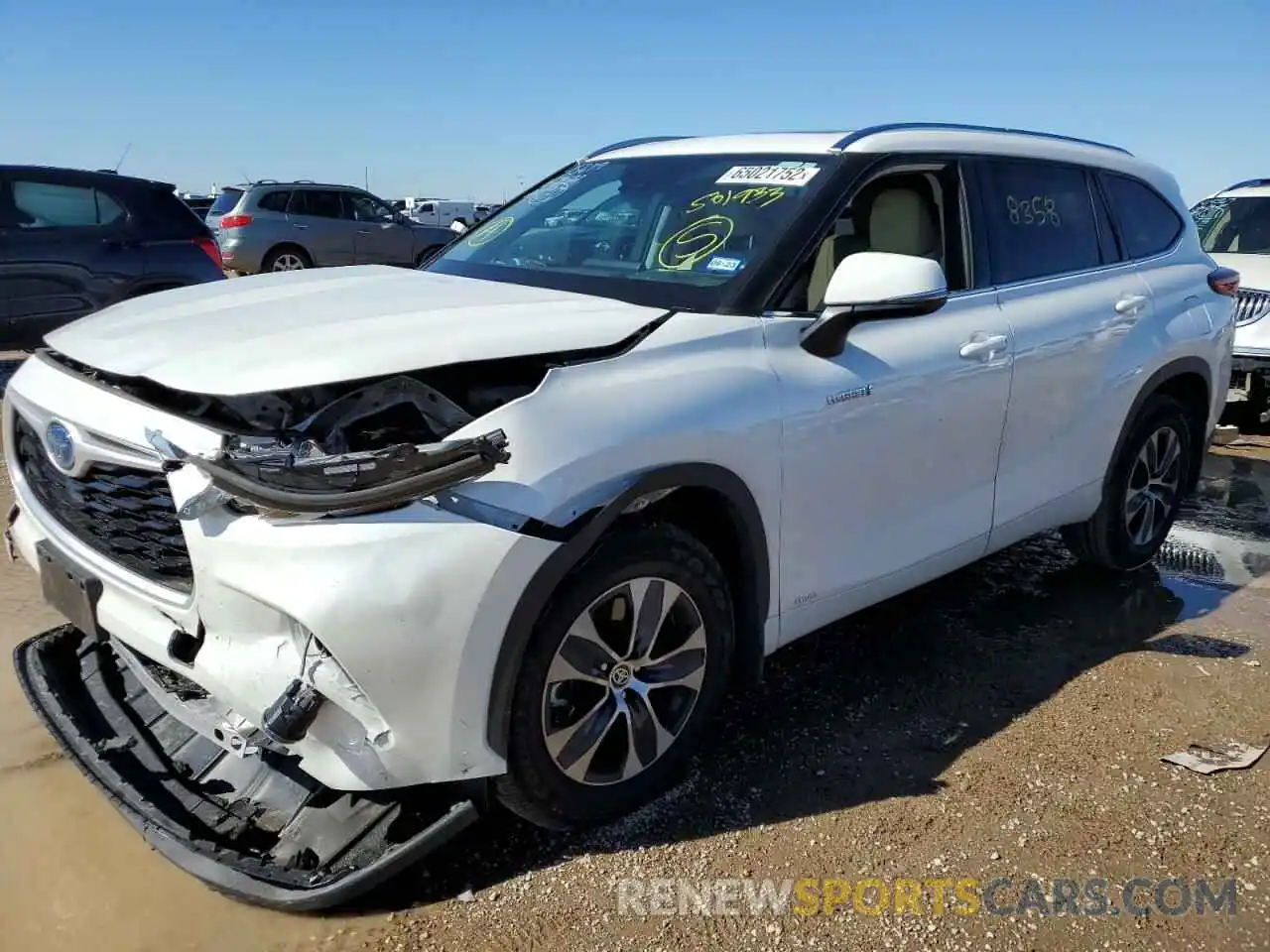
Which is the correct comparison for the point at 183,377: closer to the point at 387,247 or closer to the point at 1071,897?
the point at 1071,897

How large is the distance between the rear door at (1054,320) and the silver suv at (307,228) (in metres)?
11.5

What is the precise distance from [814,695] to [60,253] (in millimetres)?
7149

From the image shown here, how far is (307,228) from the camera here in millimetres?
15477

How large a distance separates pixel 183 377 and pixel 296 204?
46.7 ft

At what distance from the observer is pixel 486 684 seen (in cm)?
231

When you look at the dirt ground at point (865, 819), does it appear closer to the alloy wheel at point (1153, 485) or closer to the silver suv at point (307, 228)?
the alloy wheel at point (1153, 485)

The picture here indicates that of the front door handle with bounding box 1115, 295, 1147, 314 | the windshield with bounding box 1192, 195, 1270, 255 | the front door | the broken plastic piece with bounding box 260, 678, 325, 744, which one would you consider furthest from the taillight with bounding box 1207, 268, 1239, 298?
the windshield with bounding box 1192, 195, 1270, 255

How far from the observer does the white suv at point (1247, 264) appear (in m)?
8.05

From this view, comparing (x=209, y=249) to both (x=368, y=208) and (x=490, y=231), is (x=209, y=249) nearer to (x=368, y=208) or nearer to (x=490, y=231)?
(x=490, y=231)

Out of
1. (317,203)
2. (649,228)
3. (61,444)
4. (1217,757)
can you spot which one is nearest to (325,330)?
→ (61,444)

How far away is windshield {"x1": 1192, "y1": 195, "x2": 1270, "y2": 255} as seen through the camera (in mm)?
9392

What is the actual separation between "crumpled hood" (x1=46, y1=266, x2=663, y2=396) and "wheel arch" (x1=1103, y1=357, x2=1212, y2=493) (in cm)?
252

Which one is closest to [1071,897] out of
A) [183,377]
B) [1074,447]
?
[1074,447]

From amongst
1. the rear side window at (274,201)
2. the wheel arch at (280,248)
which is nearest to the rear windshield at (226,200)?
the rear side window at (274,201)
